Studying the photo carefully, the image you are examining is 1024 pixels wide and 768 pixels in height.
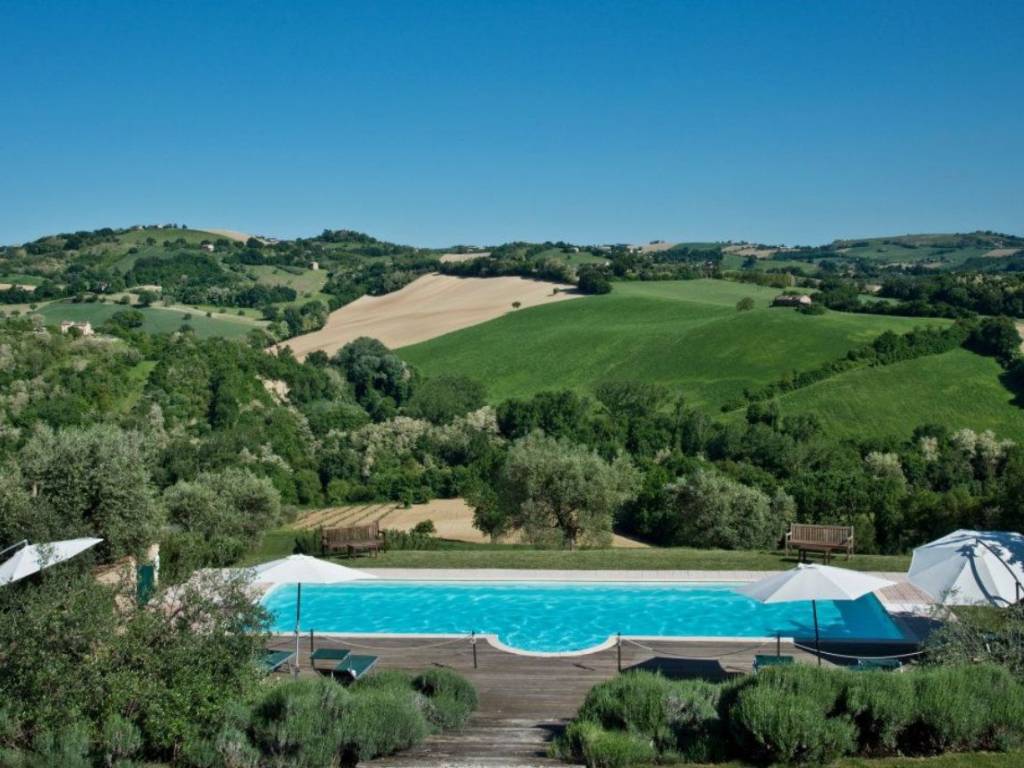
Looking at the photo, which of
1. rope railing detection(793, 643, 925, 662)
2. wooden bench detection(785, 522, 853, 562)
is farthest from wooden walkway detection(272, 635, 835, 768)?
wooden bench detection(785, 522, 853, 562)

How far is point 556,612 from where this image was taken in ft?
65.7

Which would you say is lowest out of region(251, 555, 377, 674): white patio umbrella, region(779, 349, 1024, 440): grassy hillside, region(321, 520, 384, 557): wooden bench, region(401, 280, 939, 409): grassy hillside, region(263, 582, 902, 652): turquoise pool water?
region(263, 582, 902, 652): turquoise pool water

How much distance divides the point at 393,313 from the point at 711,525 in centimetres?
8102

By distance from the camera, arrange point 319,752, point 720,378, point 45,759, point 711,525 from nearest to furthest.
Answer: point 45,759
point 319,752
point 711,525
point 720,378

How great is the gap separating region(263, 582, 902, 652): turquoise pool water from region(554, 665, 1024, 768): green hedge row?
7882mm

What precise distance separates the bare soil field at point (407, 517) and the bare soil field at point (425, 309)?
4012 centimetres

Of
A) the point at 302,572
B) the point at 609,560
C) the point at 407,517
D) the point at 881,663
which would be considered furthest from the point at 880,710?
the point at 407,517

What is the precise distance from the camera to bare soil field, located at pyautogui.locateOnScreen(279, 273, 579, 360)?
312ft

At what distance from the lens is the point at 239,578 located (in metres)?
11.2

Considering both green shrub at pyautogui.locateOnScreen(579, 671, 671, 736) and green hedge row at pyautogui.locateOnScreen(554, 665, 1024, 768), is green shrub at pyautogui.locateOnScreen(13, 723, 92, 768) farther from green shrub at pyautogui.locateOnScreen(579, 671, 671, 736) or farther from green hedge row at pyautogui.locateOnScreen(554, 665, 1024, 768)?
green shrub at pyautogui.locateOnScreen(579, 671, 671, 736)

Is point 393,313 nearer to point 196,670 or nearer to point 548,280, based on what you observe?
point 548,280

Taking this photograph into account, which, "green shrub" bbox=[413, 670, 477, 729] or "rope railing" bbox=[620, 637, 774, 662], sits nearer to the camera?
"green shrub" bbox=[413, 670, 477, 729]

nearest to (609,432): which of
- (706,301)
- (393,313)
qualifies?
(706,301)

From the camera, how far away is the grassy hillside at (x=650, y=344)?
71.7m
